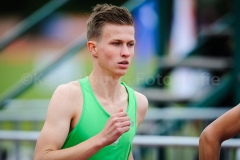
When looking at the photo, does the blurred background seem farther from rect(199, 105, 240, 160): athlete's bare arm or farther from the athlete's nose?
the athlete's nose

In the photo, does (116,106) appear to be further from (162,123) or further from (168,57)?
(168,57)

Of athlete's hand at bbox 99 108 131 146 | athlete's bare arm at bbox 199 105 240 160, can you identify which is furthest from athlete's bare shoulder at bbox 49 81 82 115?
athlete's bare arm at bbox 199 105 240 160

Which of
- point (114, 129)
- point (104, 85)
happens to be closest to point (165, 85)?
point (104, 85)

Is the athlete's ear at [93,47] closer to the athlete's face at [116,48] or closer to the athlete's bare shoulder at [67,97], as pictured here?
the athlete's face at [116,48]

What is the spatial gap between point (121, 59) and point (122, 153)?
494 millimetres

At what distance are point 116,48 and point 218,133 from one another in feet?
2.29

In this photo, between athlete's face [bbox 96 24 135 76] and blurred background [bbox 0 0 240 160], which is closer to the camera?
athlete's face [bbox 96 24 135 76]

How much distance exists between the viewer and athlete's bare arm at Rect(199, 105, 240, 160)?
2807 mm

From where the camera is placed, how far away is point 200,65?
23.8 ft

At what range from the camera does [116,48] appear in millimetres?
2762

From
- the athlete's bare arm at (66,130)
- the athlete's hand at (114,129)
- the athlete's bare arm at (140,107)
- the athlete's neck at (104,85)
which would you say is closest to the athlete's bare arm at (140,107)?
the athlete's bare arm at (140,107)

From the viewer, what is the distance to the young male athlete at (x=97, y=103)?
8.39 feet

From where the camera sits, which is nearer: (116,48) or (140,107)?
(116,48)

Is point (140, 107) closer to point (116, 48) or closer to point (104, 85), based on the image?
point (104, 85)
